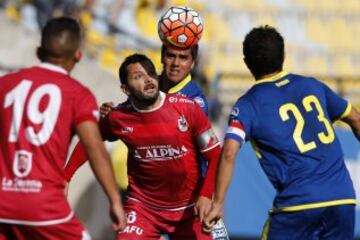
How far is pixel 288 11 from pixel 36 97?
614 inches

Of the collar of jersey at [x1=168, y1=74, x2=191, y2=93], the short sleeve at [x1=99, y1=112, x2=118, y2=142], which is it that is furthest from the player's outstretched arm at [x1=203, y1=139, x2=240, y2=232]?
the collar of jersey at [x1=168, y1=74, x2=191, y2=93]

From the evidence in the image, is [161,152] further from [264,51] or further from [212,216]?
[264,51]

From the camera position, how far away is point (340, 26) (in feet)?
71.0

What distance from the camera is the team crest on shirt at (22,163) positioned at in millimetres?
6434

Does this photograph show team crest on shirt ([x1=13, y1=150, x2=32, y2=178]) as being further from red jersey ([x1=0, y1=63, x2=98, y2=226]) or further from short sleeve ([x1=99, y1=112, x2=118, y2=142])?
short sleeve ([x1=99, y1=112, x2=118, y2=142])

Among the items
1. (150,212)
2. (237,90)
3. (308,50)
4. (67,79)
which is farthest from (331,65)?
(67,79)

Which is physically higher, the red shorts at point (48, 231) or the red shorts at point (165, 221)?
the red shorts at point (48, 231)

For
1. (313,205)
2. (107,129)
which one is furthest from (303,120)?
(107,129)

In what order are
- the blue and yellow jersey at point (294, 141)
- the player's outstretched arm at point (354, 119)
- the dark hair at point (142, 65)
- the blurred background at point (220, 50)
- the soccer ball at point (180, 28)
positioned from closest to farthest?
the blue and yellow jersey at point (294, 141)
the player's outstretched arm at point (354, 119)
the dark hair at point (142, 65)
the soccer ball at point (180, 28)
the blurred background at point (220, 50)

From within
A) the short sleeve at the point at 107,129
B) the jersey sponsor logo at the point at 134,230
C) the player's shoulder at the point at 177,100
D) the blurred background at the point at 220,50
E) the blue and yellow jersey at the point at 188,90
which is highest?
the player's shoulder at the point at 177,100

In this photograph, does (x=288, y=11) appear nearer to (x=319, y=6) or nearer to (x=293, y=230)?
(x=319, y=6)

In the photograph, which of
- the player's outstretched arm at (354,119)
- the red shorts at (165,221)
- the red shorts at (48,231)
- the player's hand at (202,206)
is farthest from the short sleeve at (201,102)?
the red shorts at (48,231)

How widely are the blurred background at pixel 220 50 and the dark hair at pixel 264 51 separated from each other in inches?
244

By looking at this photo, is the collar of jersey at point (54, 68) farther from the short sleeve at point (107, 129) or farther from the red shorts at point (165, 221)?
the red shorts at point (165, 221)
